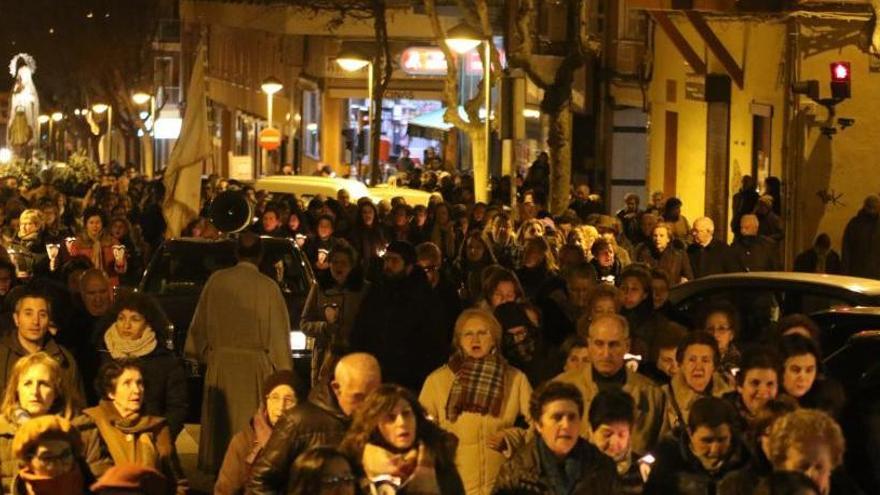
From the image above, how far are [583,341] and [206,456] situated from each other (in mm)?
3222

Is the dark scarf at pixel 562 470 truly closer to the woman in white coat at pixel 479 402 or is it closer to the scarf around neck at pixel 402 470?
the scarf around neck at pixel 402 470

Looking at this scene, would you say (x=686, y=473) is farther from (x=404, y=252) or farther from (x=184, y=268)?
(x=184, y=268)

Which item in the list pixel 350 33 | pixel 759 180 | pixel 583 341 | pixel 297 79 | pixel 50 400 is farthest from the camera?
Answer: pixel 297 79

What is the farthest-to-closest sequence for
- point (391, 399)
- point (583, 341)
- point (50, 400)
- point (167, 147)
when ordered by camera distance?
point (167, 147) → point (583, 341) → point (50, 400) → point (391, 399)

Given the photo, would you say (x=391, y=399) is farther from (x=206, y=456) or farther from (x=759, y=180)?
(x=759, y=180)

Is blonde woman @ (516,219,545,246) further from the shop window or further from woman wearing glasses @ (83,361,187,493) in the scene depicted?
the shop window

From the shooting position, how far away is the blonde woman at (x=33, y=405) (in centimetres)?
883

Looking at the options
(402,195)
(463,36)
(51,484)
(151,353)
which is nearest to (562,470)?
(51,484)

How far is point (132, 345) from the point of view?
1115 cm

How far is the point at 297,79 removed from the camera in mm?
69375

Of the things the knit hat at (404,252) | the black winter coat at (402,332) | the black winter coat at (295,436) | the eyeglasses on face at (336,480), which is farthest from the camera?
the knit hat at (404,252)

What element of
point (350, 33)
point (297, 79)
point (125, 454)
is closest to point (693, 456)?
point (125, 454)

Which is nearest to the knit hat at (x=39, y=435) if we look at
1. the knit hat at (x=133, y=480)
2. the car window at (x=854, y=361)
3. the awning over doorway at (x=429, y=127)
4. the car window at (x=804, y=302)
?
the knit hat at (x=133, y=480)

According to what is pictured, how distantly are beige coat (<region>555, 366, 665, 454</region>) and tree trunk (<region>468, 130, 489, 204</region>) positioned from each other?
21.3m
